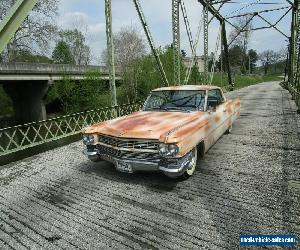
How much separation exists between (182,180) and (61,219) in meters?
2.30

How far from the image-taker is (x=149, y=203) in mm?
4594

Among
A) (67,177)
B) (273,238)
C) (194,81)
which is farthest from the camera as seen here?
(194,81)

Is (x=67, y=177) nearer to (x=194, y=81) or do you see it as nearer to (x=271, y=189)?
(x=271, y=189)

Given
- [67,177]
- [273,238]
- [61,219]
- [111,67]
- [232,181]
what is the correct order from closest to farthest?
[273,238]
[61,219]
[232,181]
[67,177]
[111,67]

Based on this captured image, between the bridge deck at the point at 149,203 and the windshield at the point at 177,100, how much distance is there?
4.38 feet

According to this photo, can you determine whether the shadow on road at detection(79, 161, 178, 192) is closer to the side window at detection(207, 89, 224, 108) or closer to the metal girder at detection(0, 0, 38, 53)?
the side window at detection(207, 89, 224, 108)

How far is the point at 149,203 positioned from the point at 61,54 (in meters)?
62.3

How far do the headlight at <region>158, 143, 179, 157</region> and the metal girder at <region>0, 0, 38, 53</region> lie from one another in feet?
9.10

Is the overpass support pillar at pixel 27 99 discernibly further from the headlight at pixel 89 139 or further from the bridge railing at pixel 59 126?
the headlight at pixel 89 139

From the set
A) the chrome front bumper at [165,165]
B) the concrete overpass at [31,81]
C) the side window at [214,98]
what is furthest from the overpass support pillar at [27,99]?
the chrome front bumper at [165,165]

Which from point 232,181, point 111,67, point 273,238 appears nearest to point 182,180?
point 232,181

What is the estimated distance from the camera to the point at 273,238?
3.53m

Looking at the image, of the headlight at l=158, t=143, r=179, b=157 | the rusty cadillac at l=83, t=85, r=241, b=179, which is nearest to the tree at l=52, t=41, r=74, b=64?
the rusty cadillac at l=83, t=85, r=241, b=179

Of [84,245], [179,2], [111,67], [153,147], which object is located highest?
[179,2]
